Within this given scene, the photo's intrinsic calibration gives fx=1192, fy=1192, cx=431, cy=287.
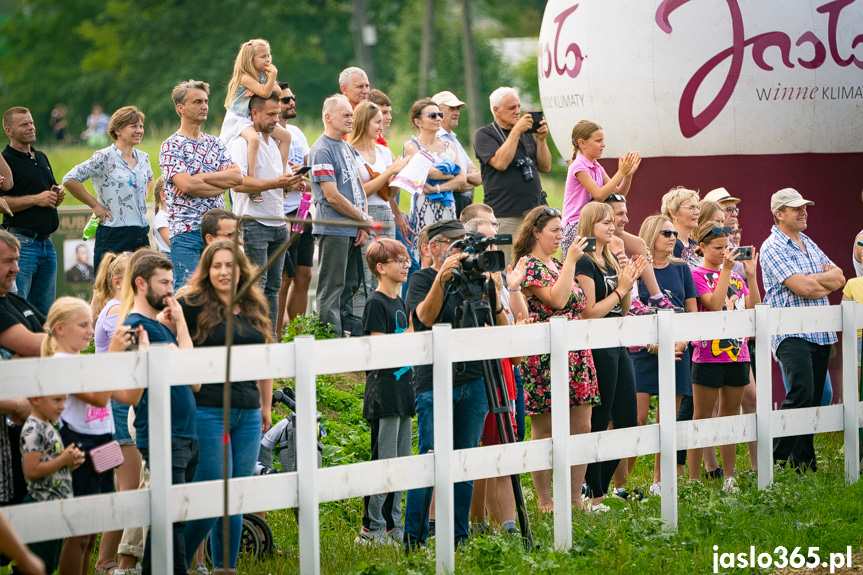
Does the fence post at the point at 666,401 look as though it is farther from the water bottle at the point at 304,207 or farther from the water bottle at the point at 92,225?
the water bottle at the point at 92,225

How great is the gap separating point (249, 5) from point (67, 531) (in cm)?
3747

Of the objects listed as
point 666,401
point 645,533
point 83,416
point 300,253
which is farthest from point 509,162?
point 83,416

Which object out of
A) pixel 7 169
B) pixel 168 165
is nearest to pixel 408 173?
pixel 168 165

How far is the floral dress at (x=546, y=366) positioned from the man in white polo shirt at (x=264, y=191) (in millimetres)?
2315

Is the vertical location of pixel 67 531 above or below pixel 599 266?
below

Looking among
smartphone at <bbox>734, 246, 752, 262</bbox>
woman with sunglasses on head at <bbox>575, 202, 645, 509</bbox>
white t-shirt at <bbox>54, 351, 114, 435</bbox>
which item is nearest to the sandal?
white t-shirt at <bbox>54, 351, 114, 435</bbox>

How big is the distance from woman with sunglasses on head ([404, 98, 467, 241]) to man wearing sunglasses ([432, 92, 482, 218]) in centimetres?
23

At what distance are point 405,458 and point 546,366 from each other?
70.0 inches

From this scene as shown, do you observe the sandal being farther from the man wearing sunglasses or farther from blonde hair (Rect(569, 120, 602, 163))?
blonde hair (Rect(569, 120, 602, 163))

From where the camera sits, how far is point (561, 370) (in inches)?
269

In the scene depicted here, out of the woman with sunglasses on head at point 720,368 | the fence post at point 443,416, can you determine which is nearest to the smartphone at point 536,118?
the woman with sunglasses on head at point 720,368

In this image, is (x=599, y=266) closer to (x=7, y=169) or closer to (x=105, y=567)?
(x=105, y=567)

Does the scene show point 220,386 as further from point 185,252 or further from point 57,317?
point 185,252

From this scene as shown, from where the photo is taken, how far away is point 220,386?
20.3ft
